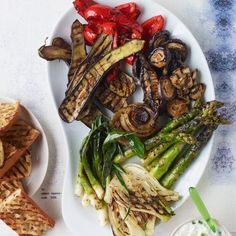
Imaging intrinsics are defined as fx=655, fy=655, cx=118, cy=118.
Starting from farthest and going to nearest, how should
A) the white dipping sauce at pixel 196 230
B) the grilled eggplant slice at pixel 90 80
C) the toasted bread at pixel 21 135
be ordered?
the toasted bread at pixel 21 135 < the grilled eggplant slice at pixel 90 80 < the white dipping sauce at pixel 196 230

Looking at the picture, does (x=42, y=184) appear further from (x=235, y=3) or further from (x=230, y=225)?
(x=235, y=3)

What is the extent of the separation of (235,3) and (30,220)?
1349mm

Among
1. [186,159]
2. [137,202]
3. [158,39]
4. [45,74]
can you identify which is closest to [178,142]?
[186,159]

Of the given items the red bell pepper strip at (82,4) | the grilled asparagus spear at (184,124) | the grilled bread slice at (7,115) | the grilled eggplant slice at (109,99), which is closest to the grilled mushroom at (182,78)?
→ the grilled asparagus spear at (184,124)

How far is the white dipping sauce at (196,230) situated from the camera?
106 inches

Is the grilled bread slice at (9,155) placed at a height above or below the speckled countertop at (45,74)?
below

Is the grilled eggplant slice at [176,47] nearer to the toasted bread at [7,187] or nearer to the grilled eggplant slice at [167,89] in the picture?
the grilled eggplant slice at [167,89]

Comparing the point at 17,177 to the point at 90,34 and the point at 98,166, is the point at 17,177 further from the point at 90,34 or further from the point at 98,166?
the point at 90,34

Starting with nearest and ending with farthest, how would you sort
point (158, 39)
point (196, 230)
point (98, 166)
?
point (196, 230)
point (158, 39)
point (98, 166)

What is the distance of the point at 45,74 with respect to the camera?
302cm

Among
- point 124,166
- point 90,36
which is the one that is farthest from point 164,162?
point 90,36

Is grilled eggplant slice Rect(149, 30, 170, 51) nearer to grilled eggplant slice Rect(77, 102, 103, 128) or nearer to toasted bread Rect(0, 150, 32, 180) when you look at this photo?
grilled eggplant slice Rect(77, 102, 103, 128)

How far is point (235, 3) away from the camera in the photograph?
9.73ft

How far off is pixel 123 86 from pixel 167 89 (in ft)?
0.67
